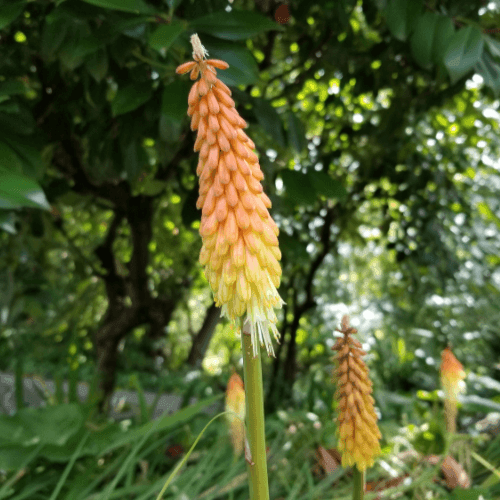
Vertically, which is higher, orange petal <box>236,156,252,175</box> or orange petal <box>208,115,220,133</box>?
orange petal <box>208,115,220,133</box>

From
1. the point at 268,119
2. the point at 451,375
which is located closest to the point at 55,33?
the point at 268,119

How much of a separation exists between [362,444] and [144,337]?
4.56 m

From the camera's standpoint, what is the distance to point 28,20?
1.37 meters

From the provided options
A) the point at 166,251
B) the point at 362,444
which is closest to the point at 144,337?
the point at 166,251

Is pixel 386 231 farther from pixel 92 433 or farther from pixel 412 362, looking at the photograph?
pixel 412 362

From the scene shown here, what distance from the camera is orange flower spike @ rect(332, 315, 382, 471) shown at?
614mm

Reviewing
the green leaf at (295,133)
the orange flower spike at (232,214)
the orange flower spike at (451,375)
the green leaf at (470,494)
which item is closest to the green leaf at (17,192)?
the orange flower spike at (232,214)

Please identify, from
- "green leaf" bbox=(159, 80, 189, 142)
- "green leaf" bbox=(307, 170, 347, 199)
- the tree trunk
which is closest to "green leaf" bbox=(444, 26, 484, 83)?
"green leaf" bbox=(307, 170, 347, 199)

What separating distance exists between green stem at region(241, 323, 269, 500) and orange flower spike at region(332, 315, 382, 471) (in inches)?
7.8

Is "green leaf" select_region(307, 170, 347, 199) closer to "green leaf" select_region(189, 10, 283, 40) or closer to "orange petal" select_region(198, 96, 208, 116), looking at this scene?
"green leaf" select_region(189, 10, 283, 40)

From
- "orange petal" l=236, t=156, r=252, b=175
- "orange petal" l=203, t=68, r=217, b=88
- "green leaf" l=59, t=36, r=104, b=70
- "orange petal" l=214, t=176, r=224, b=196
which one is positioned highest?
"green leaf" l=59, t=36, r=104, b=70

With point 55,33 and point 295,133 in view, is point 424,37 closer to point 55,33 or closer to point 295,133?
point 295,133

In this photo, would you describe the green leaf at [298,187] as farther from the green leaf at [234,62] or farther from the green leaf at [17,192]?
the green leaf at [17,192]

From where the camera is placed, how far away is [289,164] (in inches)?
82.7
